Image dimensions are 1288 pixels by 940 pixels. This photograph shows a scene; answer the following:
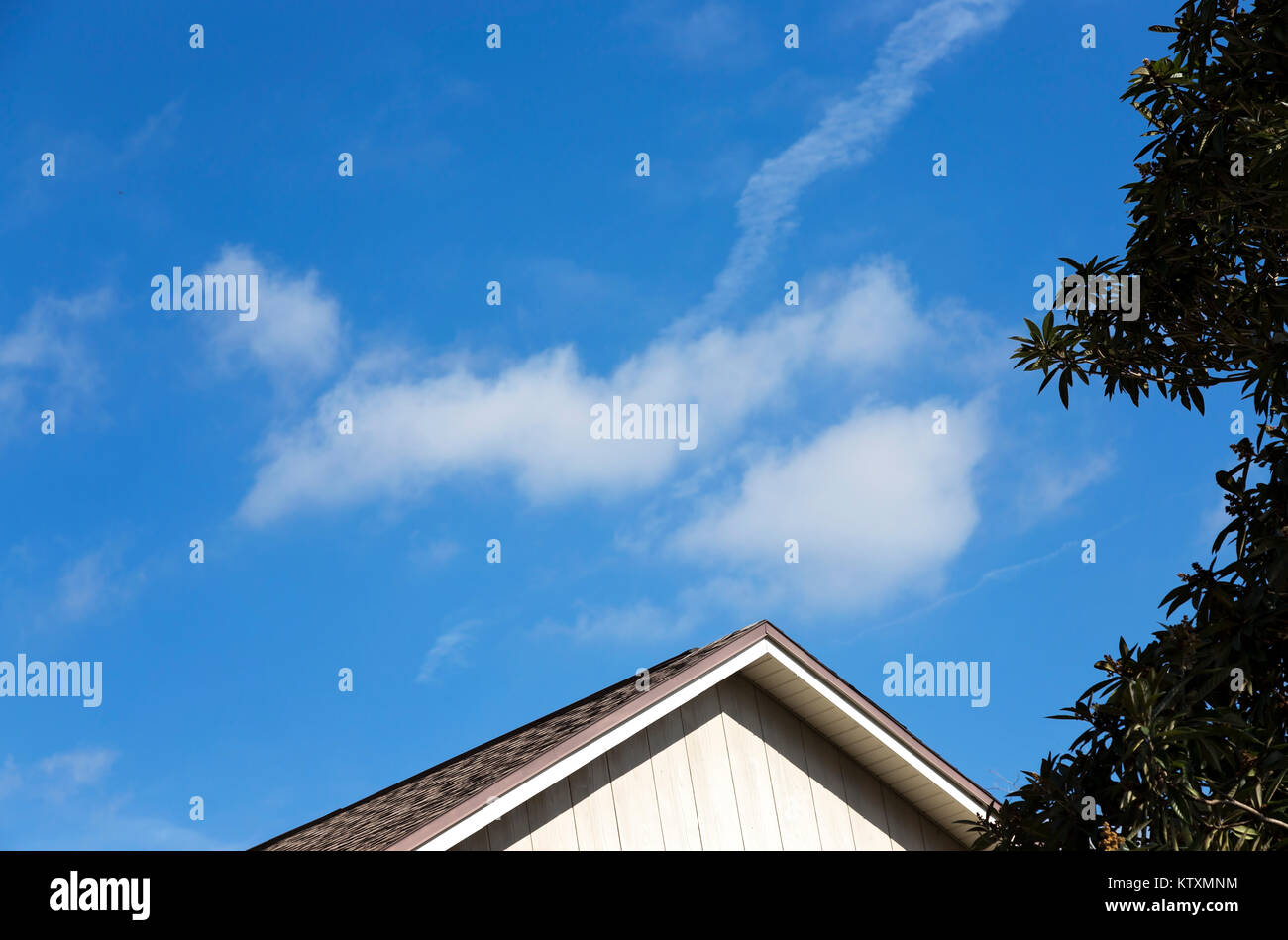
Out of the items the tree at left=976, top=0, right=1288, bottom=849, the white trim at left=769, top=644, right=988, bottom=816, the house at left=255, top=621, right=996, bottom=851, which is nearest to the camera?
the tree at left=976, top=0, right=1288, bottom=849

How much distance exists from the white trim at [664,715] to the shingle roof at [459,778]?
0.64 ft

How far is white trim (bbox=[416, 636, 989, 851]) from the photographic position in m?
9.51

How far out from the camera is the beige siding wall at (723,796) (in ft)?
34.1

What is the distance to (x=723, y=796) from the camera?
11.3 metres

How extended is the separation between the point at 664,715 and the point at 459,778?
2.58 metres

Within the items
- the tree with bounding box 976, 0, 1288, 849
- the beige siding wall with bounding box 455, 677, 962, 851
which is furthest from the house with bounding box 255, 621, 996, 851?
the tree with bounding box 976, 0, 1288, 849

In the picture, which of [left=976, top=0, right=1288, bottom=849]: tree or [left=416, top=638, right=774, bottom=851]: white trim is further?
[left=416, top=638, right=774, bottom=851]: white trim

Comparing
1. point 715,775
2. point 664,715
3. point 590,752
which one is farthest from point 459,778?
point 715,775

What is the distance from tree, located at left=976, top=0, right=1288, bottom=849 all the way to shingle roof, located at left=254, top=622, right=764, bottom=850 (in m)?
4.75

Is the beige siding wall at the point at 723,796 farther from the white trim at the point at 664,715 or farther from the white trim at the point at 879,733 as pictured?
the white trim at the point at 879,733

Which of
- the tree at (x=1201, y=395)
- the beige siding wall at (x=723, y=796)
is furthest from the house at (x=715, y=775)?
the tree at (x=1201, y=395)

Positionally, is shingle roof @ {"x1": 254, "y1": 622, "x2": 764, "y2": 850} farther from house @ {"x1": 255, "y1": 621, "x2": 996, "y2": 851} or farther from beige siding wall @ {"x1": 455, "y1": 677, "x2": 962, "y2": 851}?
beige siding wall @ {"x1": 455, "y1": 677, "x2": 962, "y2": 851}
